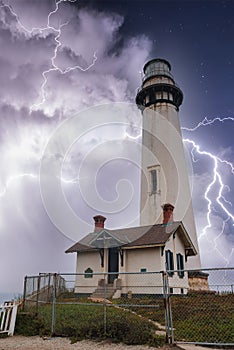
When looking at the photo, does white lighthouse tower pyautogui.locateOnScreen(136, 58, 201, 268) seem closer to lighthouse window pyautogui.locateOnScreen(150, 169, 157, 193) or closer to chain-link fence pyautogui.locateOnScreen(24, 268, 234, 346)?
lighthouse window pyautogui.locateOnScreen(150, 169, 157, 193)

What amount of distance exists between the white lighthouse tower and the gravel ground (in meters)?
14.5

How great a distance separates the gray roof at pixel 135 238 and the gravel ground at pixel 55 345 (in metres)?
10.00

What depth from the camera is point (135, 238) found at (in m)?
18.8

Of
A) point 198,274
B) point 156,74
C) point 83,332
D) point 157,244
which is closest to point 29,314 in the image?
point 83,332

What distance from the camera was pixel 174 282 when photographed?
17.2m

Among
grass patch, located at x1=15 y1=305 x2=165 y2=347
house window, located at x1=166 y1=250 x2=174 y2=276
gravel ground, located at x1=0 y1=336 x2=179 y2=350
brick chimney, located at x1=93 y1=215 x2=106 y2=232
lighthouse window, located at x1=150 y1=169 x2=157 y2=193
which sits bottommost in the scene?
gravel ground, located at x1=0 y1=336 x2=179 y2=350

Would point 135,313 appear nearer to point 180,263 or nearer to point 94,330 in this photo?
point 94,330

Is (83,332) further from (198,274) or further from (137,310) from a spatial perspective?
(198,274)

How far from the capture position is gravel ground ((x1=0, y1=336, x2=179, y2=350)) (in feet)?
21.5

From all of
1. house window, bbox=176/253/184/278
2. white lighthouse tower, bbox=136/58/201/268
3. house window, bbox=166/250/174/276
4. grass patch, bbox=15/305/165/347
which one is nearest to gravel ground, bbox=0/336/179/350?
grass patch, bbox=15/305/165/347

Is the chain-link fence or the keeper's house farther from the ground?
the keeper's house

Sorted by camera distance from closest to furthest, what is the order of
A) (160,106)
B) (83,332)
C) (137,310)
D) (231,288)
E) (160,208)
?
(83,332)
(137,310)
(231,288)
(160,208)
(160,106)

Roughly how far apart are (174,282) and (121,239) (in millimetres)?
4001

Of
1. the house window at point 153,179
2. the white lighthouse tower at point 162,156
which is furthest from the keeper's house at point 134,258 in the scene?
the house window at point 153,179
